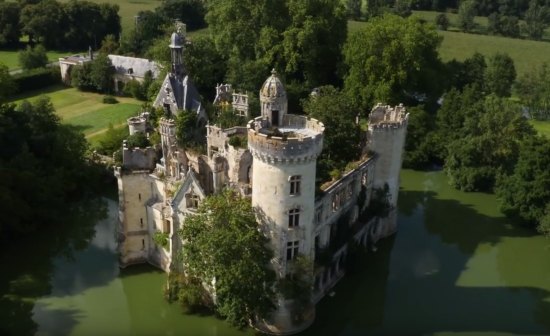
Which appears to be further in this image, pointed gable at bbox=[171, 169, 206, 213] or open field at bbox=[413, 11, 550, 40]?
open field at bbox=[413, 11, 550, 40]

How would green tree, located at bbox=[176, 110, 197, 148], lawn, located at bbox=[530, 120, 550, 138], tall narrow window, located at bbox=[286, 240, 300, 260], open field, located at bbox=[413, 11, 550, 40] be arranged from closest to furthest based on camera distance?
tall narrow window, located at bbox=[286, 240, 300, 260]
green tree, located at bbox=[176, 110, 197, 148]
lawn, located at bbox=[530, 120, 550, 138]
open field, located at bbox=[413, 11, 550, 40]

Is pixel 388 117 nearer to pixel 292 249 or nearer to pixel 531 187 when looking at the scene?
pixel 531 187

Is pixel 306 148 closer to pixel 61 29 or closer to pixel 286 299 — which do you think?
pixel 286 299

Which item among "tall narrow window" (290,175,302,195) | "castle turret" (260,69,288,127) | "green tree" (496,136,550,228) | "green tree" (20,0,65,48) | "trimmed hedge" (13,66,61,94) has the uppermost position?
"green tree" (20,0,65,48)

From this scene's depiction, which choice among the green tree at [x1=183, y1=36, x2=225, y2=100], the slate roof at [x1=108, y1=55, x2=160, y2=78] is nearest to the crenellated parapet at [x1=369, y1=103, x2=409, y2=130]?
the green tree at [x1=183, y1=36, x2=225, y2=100]

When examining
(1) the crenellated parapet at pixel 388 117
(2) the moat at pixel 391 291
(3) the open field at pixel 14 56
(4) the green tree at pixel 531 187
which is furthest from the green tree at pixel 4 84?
(4) the green tree at pixel 531 187

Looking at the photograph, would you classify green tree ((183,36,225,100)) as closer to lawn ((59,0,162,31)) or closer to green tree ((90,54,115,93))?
green tree ((90,54,115,93))

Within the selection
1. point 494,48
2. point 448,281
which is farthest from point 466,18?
point 448,281
